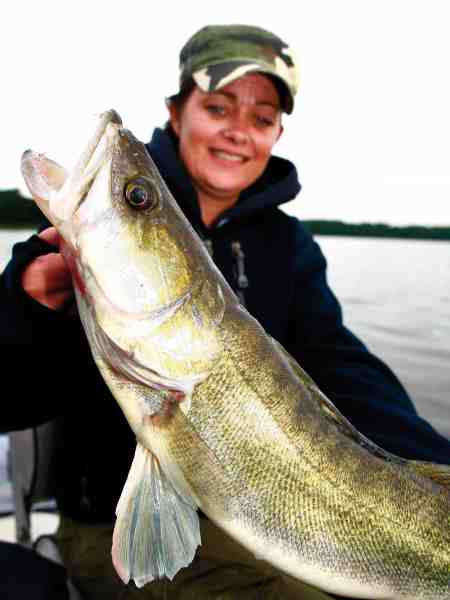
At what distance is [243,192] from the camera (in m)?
3.77

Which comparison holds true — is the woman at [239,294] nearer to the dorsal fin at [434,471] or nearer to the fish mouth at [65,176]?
the fish mouth at [65,176]

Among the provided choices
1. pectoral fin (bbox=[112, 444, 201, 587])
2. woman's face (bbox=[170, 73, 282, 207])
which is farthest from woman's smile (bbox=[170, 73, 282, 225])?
pectoral fin (bbox=[112, 444, 201, 587])

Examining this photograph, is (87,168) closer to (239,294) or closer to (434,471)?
(434,471)

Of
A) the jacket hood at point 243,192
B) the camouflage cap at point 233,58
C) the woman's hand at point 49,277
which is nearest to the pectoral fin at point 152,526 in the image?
the woman's hand at point 49,277

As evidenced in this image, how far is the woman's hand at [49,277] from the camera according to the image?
81.4 inches

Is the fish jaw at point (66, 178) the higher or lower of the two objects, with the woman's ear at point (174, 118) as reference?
lower

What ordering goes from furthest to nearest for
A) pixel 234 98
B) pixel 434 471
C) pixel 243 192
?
pixel 243 192
pixel 234 98
pixel 434 471

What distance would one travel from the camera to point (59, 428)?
2.97 meters

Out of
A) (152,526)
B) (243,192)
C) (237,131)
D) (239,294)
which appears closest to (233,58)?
(237,131)

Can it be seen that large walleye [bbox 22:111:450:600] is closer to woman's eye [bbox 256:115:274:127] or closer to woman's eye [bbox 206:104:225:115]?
woman's eye [bbox 206:104:225:115]

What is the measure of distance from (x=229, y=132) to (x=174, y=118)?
50 cm

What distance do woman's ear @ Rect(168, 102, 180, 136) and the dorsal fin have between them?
254 centimetres

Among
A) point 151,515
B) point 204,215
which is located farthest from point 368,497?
point 204,215

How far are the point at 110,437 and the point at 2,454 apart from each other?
60.7 inches
